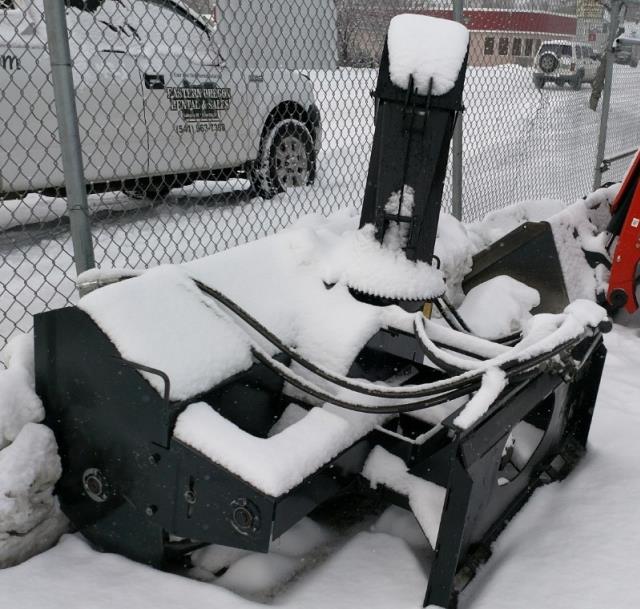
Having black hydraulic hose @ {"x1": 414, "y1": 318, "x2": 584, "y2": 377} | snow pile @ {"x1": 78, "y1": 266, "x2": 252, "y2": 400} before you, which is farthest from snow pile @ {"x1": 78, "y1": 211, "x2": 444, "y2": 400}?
black hydraulic hose @ {"x1": 414, "y1": 318, "x2": 584, "y2": 377}

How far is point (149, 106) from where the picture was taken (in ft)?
17.0

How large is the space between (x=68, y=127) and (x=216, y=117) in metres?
3.34

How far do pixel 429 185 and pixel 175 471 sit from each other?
1.36 m

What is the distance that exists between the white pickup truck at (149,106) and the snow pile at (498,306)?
1.99m

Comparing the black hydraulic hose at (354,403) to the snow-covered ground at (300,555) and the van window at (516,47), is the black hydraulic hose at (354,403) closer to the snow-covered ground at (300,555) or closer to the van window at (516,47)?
the snow-covered ground at (300,555)

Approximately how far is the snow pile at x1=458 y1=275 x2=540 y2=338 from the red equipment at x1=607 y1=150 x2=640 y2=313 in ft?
1.51

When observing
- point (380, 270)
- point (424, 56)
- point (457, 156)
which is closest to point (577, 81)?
point (457, 156)

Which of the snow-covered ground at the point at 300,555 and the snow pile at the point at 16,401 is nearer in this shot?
the snow-covered ground at the point at 300,555

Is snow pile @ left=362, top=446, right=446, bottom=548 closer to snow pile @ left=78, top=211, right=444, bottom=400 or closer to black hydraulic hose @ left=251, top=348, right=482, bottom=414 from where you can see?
black hydraulic hose @ left=251, top=348, right=482, bottom=414

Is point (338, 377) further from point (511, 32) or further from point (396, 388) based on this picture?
point (511, 32)

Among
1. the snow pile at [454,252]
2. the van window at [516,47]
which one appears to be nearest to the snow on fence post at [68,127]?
the snow pile at [454,252]

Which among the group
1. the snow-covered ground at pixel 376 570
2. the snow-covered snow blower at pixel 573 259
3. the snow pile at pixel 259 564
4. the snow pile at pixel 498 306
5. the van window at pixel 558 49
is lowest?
the snow pile at pixel 259 564

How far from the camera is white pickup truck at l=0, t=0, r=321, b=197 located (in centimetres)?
448

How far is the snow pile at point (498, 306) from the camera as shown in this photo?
392 centimetres
